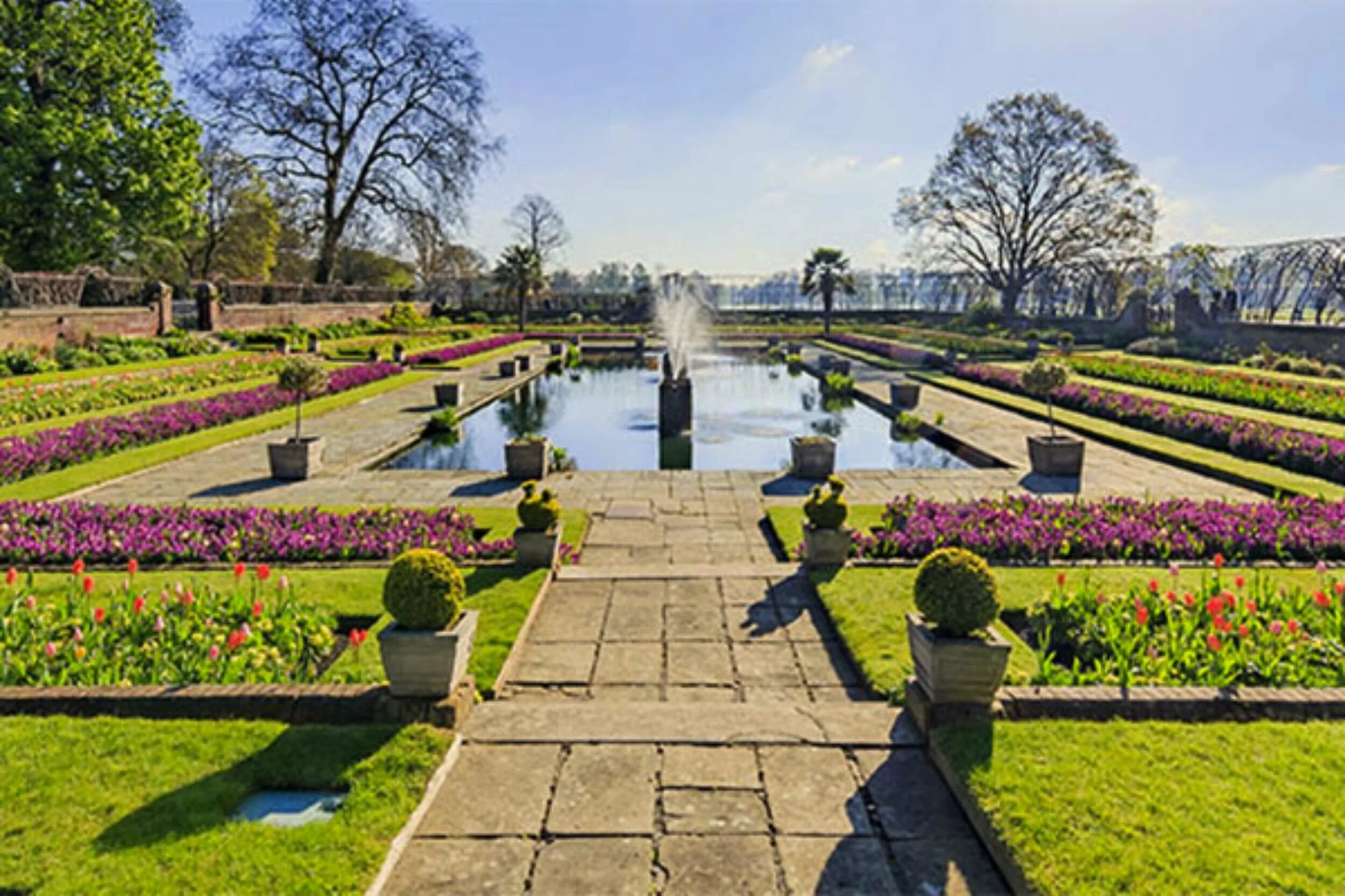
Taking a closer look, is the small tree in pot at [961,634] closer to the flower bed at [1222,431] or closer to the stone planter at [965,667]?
the stone planter at [965,667]

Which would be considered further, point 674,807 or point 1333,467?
point 1333,467

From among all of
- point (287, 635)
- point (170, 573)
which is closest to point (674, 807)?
point (287, 635)

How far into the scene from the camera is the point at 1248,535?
24.9 ft

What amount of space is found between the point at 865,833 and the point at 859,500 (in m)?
6.97

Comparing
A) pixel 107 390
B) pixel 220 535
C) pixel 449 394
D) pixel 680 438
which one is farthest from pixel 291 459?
pixel 107 390

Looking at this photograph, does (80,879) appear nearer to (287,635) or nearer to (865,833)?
(287,635)

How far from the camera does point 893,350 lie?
1336 inches

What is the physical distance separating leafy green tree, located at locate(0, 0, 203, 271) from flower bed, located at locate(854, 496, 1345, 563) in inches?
1071

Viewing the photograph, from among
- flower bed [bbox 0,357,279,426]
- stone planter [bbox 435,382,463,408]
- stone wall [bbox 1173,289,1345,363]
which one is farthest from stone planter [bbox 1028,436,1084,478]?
stone wall [bbox 1173,289,1345,363]

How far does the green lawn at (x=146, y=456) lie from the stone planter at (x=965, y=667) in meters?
10.7

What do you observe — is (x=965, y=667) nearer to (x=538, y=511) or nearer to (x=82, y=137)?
(x=538, y=511)

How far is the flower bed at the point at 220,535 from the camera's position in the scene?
24.3ft

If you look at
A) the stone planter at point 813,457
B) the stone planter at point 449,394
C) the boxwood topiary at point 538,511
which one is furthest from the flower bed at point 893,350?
the boxwood topiary at point 538,511

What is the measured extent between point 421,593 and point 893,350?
1257 inches
